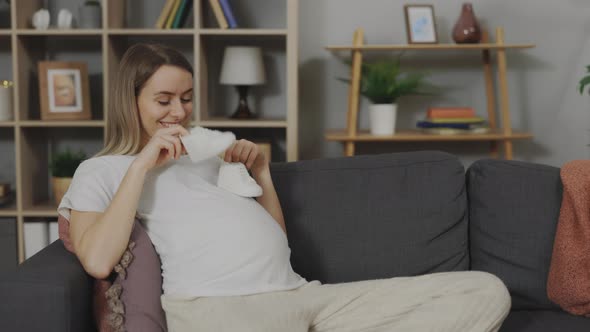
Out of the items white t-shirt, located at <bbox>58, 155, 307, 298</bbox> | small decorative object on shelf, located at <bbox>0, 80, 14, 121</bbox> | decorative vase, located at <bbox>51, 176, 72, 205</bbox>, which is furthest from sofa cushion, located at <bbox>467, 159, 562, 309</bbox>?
small decorative object on shelf, located at <bbox>0, 80, 14, 121</bbox>

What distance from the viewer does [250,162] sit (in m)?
1.94

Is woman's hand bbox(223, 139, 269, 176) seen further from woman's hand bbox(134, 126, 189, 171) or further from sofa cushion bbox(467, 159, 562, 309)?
sofa cushion bbox(467, 159, 562, 309)

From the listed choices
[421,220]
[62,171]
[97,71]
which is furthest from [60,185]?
[421,220]

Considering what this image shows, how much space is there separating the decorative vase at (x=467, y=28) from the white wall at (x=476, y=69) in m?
0.21

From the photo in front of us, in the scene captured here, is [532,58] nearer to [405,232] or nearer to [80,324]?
[405,232]

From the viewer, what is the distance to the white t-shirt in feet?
5.50

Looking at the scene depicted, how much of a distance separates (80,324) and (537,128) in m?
2.61

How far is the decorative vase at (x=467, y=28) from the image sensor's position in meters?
3.27

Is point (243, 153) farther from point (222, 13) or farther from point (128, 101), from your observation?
point (222, 13)

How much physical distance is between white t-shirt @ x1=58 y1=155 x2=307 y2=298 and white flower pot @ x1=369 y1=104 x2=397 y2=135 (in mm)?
1516

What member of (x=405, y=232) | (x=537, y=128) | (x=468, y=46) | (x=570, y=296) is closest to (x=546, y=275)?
(x=570, y=296)

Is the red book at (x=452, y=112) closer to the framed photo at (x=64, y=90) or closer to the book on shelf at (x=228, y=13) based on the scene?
the book on shelf at (x=228, y=13)

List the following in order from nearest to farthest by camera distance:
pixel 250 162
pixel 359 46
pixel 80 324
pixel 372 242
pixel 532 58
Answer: pixel 80 324
pixel 250 162
pixel 372 242
pixel 359 46
pixel 532 58

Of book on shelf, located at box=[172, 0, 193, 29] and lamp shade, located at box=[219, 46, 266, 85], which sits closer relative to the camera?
book on shelf, located at box=[172, 0, 193, 29]
